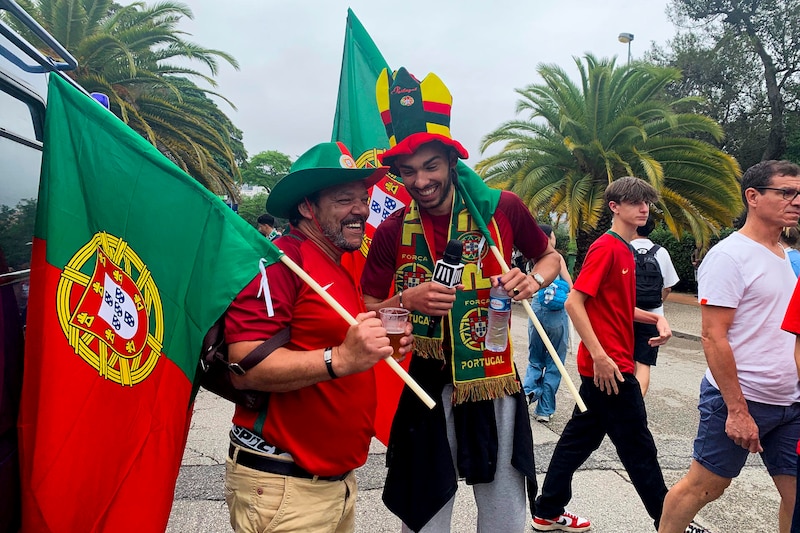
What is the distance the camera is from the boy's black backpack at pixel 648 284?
4719 millimetres

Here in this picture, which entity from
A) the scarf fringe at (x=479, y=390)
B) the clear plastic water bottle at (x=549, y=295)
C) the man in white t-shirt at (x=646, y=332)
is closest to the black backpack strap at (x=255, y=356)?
the scarf fringe at (x=479, y=390)

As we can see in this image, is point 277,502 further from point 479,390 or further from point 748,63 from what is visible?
point 748,63

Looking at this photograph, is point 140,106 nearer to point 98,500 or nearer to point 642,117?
point 642,117

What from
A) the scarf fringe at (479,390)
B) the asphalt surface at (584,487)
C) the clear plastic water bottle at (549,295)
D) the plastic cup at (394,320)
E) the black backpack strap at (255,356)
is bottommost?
the asphalt surface at (584,487)

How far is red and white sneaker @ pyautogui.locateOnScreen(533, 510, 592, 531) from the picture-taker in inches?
132

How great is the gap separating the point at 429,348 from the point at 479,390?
280 mm

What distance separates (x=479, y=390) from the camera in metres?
2.39

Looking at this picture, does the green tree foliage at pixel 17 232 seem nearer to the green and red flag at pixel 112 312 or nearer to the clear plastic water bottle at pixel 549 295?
the green and red flag at pixel 112 312

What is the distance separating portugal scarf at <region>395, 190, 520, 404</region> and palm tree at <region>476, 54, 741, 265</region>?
11403 mm

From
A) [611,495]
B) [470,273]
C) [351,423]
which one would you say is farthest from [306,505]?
[611,495]

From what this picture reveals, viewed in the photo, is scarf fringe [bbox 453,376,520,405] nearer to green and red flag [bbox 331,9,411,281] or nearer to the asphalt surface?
the asphalt surface

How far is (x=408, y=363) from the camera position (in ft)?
8.98

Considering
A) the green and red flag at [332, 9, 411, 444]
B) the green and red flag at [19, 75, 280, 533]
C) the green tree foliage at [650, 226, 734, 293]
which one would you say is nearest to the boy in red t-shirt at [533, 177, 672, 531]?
the green and red flag at [332, 9, 411, 444]

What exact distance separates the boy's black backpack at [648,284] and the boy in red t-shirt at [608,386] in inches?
53.9
